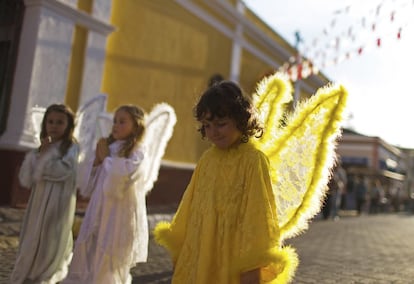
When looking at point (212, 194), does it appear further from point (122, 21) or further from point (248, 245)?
point (122, 21)

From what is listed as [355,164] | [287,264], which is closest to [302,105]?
[287,264]

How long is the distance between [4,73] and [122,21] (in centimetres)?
239

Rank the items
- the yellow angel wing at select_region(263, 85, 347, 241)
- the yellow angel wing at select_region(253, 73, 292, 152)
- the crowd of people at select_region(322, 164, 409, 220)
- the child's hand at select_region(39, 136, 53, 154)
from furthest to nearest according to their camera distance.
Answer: the crowd of people at select_region(322, 164, 409, 220)
the child's hand at select_region(39, 136, 53, 154)
the yellow angel wing at select_region(253, 73, 292, 152)
the yellow angel wing at select_region(263, 85, 347, 241)

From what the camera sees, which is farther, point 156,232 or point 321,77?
point 321,77

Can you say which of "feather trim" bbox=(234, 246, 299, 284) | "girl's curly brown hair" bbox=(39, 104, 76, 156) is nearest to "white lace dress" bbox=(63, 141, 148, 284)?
"girl's curly brown hair" bbox=(39, 104, 76, 156)

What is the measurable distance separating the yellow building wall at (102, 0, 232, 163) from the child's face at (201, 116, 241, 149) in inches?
209

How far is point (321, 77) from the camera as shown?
62.0 ft

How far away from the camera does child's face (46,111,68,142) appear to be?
12.2 ft

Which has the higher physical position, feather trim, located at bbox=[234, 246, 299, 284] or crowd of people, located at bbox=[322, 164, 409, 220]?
crowd of people, located at bbox=[322, 164, 409, 220]

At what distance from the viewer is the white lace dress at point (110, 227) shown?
3332 mm

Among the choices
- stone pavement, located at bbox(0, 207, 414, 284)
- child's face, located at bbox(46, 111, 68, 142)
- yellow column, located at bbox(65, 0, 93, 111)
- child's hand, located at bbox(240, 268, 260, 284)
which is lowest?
stone pavement, located at bbox(0, 207, 414, 284)

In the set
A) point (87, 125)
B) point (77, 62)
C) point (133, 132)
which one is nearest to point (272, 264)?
point (133, 132)

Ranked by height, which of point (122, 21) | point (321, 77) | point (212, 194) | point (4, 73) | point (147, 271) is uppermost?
point (321, 77)

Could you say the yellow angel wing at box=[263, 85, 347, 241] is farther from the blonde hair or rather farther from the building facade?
the building facade
